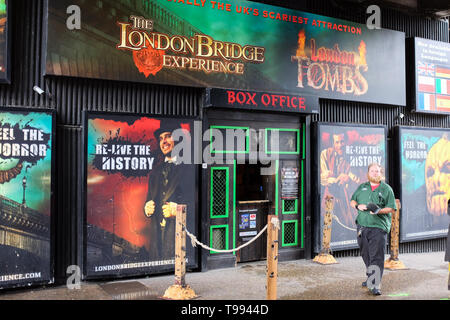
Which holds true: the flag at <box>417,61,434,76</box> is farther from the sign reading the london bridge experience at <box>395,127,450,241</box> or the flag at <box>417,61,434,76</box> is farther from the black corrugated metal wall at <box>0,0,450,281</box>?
the black corrugated metal wall at <box>0,0,450,281</box>

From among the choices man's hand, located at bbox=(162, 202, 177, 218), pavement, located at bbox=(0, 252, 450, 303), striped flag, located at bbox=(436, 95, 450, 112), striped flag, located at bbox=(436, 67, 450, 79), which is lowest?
pavement, located at bbox=(0, 252, 450, 303)

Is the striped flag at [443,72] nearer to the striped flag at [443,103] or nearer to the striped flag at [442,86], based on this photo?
the striped flag at [442,86]

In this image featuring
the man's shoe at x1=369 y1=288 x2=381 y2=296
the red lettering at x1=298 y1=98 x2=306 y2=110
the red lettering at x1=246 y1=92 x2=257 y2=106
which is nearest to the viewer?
the man's shoe at x1=369 y1=288 x2=381 y2=296

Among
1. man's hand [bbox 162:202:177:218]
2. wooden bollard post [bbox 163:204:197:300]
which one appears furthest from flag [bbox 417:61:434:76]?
wooden bollard post [bbox 163:204:197:300]

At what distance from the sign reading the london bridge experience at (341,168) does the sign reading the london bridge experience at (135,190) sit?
3.22 m

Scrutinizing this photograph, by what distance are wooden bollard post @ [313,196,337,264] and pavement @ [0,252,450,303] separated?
0.23 meters

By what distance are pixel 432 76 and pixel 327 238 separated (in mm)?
5532

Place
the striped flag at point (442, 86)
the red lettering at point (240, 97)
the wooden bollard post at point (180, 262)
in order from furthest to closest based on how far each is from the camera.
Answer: the striped flag at point (442, 86), the red lettering at point (240, 97), the wooden bollard post at point (180, 262)

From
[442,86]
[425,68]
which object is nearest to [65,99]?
[425,68]

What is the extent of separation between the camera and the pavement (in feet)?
23.0

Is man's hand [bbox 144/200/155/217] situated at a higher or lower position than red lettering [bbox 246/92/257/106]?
lower

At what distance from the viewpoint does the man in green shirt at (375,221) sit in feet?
23.3

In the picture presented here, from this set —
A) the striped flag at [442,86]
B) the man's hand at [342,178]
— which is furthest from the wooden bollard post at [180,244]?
the striped flag at [442,86]

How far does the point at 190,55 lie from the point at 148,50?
84 centimetres
